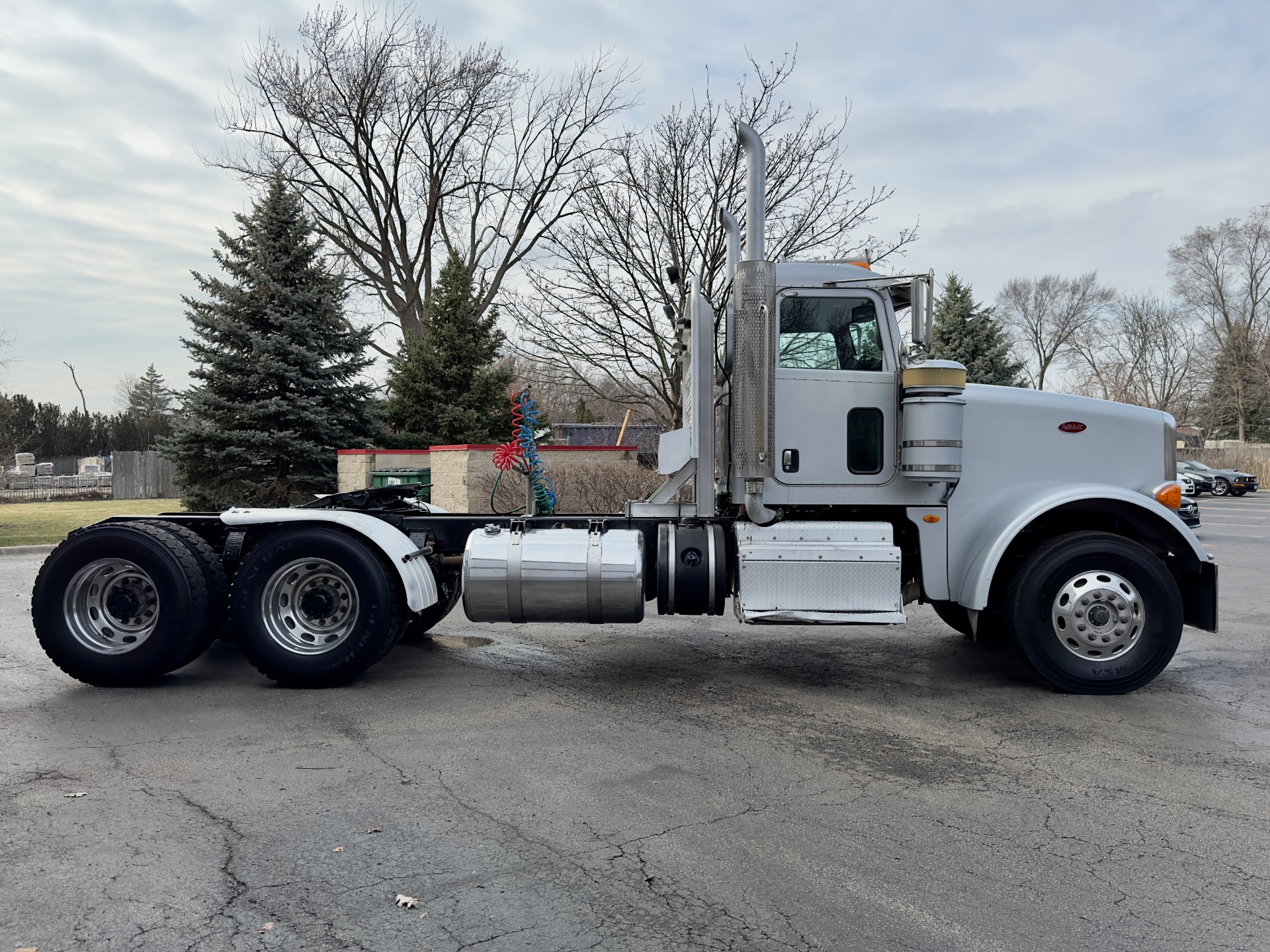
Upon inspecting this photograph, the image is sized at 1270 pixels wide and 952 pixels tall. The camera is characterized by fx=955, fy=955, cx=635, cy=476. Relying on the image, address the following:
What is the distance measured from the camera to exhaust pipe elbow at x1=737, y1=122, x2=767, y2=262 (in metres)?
6.72

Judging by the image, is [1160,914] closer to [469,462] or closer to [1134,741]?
[1134,741]

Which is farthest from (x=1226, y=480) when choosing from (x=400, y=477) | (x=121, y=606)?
(x=121, y=606)

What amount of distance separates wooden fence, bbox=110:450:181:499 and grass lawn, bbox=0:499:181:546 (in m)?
1.06

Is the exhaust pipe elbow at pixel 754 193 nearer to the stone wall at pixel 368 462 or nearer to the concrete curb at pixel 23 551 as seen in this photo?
the stone wall at pixel 368 462

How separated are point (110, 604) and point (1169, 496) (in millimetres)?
7469

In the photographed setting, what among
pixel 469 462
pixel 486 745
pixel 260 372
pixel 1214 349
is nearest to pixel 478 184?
pixel 260 372

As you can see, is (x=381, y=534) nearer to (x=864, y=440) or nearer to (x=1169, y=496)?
(x=864, y=440)

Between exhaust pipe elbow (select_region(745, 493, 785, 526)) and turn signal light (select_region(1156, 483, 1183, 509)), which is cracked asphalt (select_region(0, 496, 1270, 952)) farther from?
turn signal light (select_region(1156, 483, 1183, 509))

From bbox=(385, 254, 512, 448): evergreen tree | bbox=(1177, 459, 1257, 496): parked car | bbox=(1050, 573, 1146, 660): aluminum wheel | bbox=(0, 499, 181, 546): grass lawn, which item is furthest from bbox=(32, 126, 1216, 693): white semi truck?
bbox=(1177, 459, 1257, 496): parked car

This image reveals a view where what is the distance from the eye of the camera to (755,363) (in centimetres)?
673

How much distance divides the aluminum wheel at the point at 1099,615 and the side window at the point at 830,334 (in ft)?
6.59

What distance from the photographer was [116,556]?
21.9 feet

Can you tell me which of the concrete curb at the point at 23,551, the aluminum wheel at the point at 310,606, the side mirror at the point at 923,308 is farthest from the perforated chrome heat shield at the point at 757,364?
the concrete curb at the point at 23,551

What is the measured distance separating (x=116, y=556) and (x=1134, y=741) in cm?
666
